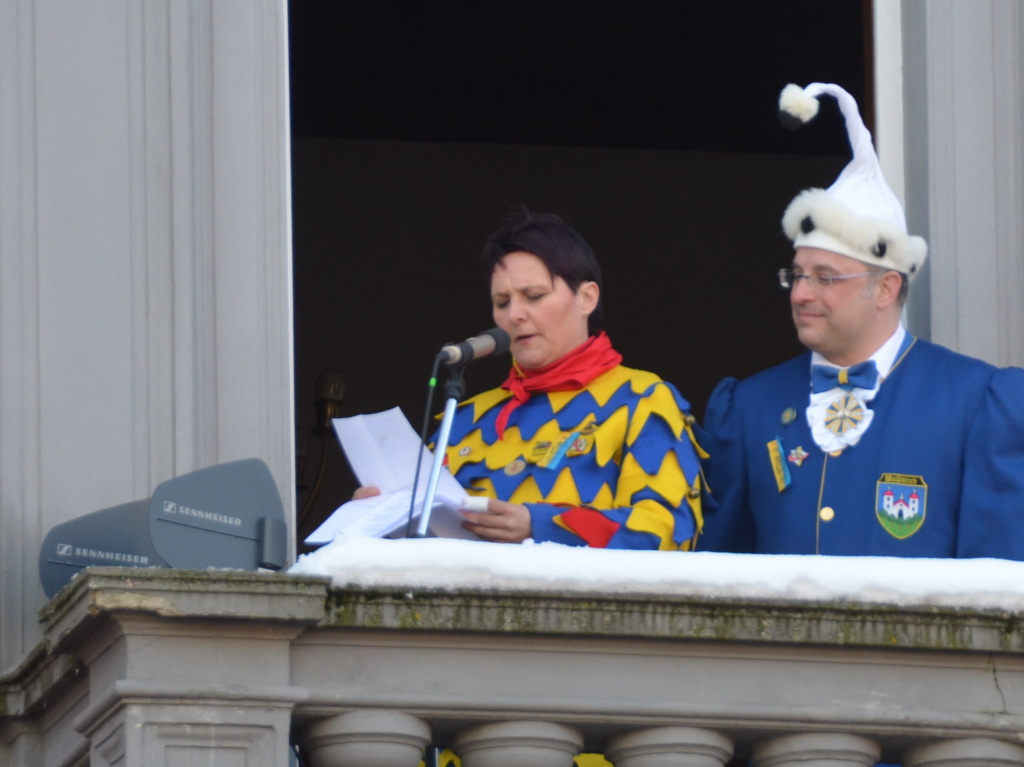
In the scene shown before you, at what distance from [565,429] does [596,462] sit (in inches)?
4.7

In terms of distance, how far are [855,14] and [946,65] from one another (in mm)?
3259

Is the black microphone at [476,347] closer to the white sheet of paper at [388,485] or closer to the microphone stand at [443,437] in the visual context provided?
the microphone stand at [443,437]

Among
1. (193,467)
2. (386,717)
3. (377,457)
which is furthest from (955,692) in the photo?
(193,467)

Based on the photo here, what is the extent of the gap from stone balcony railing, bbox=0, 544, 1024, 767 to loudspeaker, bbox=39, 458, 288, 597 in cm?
23

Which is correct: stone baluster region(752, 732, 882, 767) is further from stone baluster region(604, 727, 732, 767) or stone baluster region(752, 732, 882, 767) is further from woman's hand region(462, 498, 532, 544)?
woman's hand region(462, 498, 532, 544)

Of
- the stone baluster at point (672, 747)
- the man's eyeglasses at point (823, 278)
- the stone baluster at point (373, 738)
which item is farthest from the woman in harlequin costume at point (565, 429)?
the stone baluster at point (373, 738)

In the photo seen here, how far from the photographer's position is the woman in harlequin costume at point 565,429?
4.39m

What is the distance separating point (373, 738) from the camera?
368 cm

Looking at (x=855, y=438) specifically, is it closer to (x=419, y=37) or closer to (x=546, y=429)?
(x=546, y=429)

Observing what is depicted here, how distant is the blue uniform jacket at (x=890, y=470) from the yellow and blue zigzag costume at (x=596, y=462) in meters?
0.20

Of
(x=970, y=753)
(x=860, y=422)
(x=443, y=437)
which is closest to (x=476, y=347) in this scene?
(x=443, y=437)

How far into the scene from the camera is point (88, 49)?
16.6ft

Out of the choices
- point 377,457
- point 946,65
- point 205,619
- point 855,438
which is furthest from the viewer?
point 946,65

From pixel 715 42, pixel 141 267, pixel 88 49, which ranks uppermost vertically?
pixel 715 42
